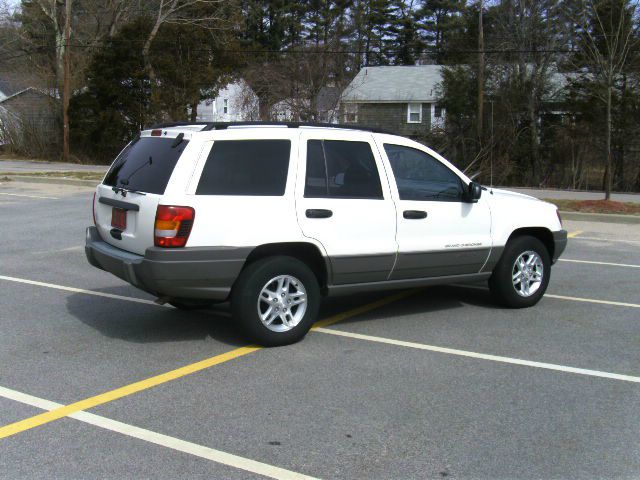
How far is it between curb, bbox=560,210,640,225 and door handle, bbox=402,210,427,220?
10.3 metres

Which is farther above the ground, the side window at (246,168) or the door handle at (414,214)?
the side window at (246,168)

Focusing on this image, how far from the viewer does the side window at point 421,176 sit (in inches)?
261

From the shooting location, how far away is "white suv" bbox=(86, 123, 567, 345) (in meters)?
5.63

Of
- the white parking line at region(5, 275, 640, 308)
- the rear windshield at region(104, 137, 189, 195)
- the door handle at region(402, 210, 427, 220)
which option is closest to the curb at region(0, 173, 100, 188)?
the white parking line at region(5, 275, 640, 308)

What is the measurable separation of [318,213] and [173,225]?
124cm

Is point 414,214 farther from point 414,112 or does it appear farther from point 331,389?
point 414,112

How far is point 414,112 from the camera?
1861 inches

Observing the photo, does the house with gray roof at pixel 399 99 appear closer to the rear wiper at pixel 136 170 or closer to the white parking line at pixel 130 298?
the white parking line at pixel 130 298

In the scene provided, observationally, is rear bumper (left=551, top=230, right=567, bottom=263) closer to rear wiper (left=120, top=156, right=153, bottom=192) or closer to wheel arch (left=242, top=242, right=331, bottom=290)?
wheel arch (left=242, top=242, right=331, bottom=290)

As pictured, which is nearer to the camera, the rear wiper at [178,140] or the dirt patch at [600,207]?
the rear wiper at [178,140]

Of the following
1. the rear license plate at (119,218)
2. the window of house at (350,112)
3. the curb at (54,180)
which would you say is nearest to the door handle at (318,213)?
the rear license plate at (119,218)

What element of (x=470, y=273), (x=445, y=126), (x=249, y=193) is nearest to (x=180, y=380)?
(x=249, y=193)

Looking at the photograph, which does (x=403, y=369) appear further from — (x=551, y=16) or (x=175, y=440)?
(x=551, y=16)

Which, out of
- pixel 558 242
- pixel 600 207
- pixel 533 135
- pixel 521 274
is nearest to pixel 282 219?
pixel 521 274
